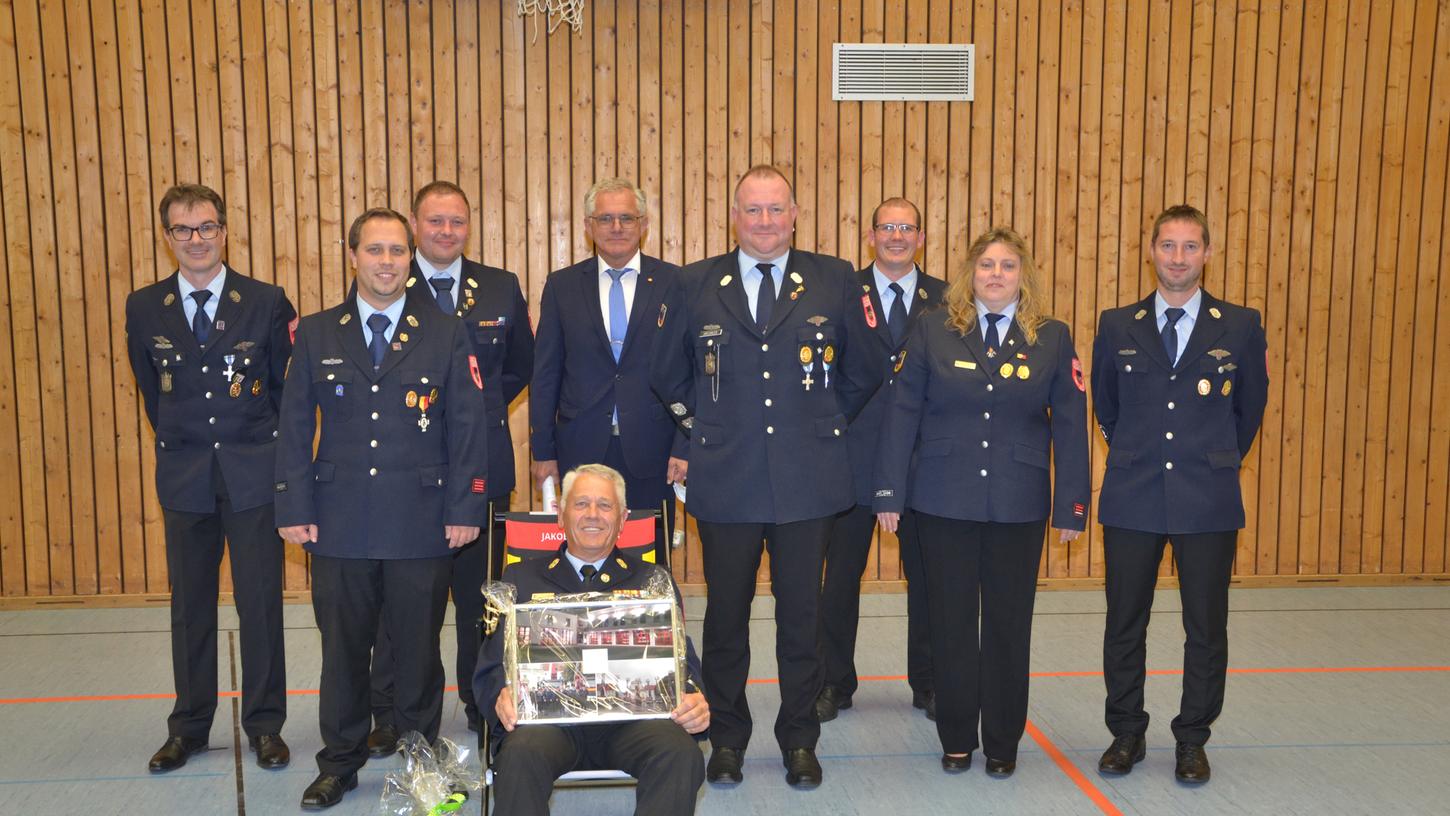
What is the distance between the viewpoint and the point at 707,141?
6.50 metres

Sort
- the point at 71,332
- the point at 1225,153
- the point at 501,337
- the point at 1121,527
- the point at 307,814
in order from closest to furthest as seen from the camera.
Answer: the point at 307,814, the point at 1121,527, the point at 501,337, the point at 71,332, the point at 1225,153

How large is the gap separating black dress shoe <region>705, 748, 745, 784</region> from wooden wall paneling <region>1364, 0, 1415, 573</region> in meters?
4.89

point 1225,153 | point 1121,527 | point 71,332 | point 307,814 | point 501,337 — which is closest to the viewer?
point 307,814

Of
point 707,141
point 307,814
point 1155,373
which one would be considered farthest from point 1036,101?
point 307,814

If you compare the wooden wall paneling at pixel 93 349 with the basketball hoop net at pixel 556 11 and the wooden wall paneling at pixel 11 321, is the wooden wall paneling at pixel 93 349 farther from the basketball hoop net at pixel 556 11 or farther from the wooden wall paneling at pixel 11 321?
the basketball hoop net at pixel 556 11

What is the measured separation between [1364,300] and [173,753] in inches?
261

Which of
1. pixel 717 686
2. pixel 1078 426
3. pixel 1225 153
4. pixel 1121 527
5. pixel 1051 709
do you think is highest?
pixel 1225 153

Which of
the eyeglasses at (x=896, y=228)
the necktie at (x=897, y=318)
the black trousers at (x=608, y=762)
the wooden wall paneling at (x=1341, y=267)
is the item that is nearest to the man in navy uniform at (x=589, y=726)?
the black trousers at (x=608, y=762)

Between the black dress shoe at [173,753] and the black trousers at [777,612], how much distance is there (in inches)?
73.0

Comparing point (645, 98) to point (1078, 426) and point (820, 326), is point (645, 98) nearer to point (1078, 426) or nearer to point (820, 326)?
point (820, 326)

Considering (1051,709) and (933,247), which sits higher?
(933,247)

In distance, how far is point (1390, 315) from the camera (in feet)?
22.3

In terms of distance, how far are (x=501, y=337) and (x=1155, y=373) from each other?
2416 millimetres

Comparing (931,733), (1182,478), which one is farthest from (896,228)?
(931,733)
